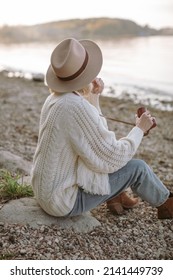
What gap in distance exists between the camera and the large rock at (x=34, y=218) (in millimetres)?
3545

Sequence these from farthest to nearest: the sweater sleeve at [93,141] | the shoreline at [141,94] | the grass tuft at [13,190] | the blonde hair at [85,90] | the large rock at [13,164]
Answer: the shoreline at [141,94] < the large rock at [13,164] < the grass tuft at [13,190] < the blonde hair at [85,90] < the sweater sleeve at [93,141]

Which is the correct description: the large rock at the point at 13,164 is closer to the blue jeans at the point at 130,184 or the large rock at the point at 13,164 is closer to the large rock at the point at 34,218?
the large rock at the point at 34,218

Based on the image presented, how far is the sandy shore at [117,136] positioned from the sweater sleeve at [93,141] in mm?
631

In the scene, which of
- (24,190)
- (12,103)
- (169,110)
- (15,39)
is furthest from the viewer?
(15,39)

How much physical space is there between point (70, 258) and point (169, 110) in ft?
29.1

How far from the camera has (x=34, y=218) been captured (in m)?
3.57

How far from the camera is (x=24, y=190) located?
396cm

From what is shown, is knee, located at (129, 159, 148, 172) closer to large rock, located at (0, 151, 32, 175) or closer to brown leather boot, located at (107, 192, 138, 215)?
brown leather boot, located at (107, 192, 138, 215)

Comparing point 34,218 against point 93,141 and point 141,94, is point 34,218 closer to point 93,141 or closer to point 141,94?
point 93,141

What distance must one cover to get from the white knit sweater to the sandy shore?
0.41m

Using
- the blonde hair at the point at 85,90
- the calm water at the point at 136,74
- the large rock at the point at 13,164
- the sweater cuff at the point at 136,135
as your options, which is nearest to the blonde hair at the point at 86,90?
the blonde hair at the point at 85,90

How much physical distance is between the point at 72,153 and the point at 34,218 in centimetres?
63
